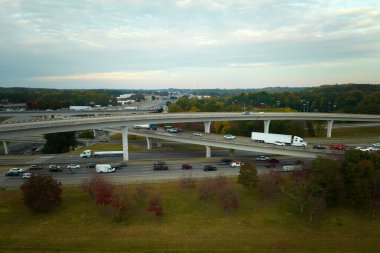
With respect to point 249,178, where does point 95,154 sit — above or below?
below

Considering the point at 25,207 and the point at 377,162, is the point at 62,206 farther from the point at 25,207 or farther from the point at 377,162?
the point at 377,162

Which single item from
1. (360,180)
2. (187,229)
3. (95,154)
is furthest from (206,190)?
(95,154)

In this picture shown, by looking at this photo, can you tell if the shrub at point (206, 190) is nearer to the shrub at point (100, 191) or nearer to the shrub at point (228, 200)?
the shrub at point (228, 200)

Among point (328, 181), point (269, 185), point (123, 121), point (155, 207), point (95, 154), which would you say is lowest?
point (155, 207)

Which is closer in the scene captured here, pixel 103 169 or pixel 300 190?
pixel 300 190

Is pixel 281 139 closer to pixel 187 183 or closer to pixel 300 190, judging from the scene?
pixel 300 190
